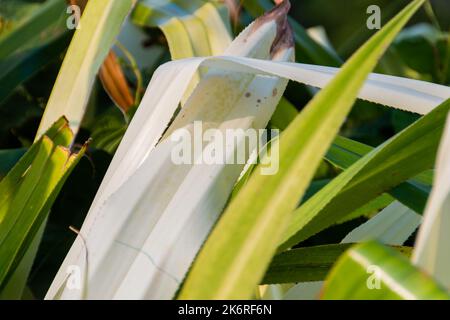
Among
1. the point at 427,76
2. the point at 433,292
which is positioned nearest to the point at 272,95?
the point at 433,292

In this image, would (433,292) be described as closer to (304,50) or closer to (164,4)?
(164,4)

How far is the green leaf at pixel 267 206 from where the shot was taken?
1.16ft

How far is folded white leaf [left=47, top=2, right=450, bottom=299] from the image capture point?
427 millimetres

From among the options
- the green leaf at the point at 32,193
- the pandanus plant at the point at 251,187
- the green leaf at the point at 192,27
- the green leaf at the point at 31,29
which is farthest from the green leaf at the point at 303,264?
the green leaf at the point at 31,29

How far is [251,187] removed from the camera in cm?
37

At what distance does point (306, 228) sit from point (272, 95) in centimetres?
10

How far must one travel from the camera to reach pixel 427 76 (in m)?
1.42

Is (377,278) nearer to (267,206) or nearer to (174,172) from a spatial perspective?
(267,206)

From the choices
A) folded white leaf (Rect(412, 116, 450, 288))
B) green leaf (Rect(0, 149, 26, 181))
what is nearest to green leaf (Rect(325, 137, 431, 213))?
folded white leaf (Rect(412, 116, 450, 288))

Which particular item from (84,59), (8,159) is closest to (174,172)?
(84,59)

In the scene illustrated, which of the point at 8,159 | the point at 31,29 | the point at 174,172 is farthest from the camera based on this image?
the point at 31,29

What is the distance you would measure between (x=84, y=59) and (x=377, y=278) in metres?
0.37

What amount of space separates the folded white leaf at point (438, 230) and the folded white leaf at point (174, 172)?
130 mm

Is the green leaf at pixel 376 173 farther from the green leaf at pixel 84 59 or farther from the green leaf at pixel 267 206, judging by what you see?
the green leaf at pixel 84 59
